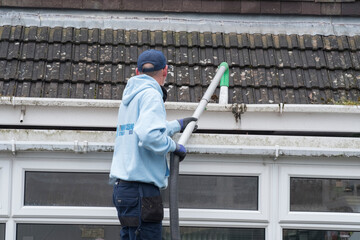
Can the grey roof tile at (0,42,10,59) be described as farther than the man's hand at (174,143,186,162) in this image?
Yes

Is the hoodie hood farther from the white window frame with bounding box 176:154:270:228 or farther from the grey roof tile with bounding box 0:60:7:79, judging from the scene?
the grey roof tile with bounding box 0:60:7:79

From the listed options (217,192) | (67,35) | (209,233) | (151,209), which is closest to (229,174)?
(217,192)

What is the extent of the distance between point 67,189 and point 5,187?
0.34m

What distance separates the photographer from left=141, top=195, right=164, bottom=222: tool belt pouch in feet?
10.9

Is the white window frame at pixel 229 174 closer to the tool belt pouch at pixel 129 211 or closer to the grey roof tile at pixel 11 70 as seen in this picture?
the tool belt pouch at pixel 129 211

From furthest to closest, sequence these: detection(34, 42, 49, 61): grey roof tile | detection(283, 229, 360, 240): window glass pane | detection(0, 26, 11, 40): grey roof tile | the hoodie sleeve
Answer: detection(0, 26, 11, 40): grey roof tile < detection(34, 42, 49, 61): grey roof tile < detection(283, 229, 360, 240): window glass pane < the hoodie sleeve

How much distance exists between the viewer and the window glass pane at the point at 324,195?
12.5 ft

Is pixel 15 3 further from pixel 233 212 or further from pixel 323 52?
pixel 233 212

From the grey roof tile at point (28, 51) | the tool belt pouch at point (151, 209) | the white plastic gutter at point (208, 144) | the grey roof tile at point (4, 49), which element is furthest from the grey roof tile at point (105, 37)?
the tool belt pouch at point (151, 209)

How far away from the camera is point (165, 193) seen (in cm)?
372

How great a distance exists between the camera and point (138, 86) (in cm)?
346

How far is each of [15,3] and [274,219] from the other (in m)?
4.48

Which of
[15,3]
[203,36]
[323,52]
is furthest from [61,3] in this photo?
[323,52]

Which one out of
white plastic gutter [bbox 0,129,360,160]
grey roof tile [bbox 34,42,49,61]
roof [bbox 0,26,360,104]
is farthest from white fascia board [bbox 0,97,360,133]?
grey roof tile [bbox 34,42,49,61]
